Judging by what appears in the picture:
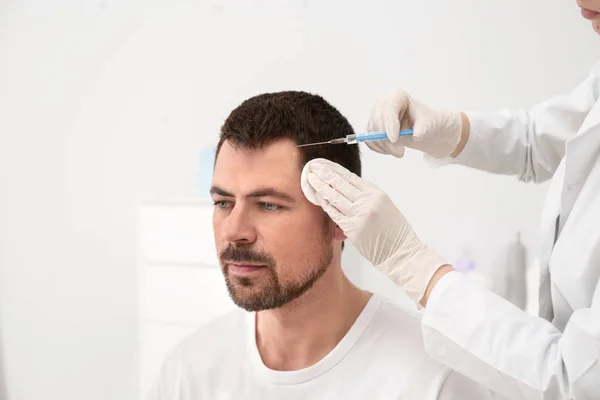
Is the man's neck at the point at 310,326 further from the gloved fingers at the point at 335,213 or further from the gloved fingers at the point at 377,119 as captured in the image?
the gloved fingers at the point at 377,119

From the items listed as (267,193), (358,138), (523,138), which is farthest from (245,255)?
(523,138)

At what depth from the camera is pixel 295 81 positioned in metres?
2.09

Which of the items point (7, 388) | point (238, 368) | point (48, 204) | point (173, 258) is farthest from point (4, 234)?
point (238, 368)

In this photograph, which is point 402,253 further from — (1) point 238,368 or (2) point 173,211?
(2) point 173,211

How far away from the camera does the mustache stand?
1266 millimetres

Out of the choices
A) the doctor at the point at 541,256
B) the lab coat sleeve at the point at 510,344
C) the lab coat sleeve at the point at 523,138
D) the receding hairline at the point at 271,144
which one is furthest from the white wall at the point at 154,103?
the lab coat sleeve at the point at 510,344

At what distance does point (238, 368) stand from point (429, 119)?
0.75m

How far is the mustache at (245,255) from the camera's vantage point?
1266 mm

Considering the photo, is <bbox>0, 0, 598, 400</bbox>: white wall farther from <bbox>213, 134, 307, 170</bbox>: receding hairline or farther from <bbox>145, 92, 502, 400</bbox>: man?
<bbox>213, 134, 307, 170</bbox>: receding hairline

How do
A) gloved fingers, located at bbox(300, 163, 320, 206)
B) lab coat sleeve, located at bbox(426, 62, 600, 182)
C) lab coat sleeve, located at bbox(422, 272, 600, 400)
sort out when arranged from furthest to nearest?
lab coat sleeve, located at bbox(426, 62, 600, 182) < gloved fingers, located at bbox(300, 163, 320, 206) < lab coat sleeve, located at bbox(422, 272, 600, 400)

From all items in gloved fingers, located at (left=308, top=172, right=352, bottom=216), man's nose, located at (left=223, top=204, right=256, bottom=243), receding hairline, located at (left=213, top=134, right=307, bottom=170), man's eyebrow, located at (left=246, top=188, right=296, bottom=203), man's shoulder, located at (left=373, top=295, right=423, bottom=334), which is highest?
receding hairline, located at (left=213, top=134, right=307, bottom=170)

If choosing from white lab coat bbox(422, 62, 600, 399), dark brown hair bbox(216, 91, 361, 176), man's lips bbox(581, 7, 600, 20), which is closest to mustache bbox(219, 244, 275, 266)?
dark brown hair bbox(216, 91, 361, 176)

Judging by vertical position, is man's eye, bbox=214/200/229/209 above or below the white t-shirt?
above

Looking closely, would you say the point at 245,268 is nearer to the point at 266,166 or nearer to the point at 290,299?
the point at 290,299
